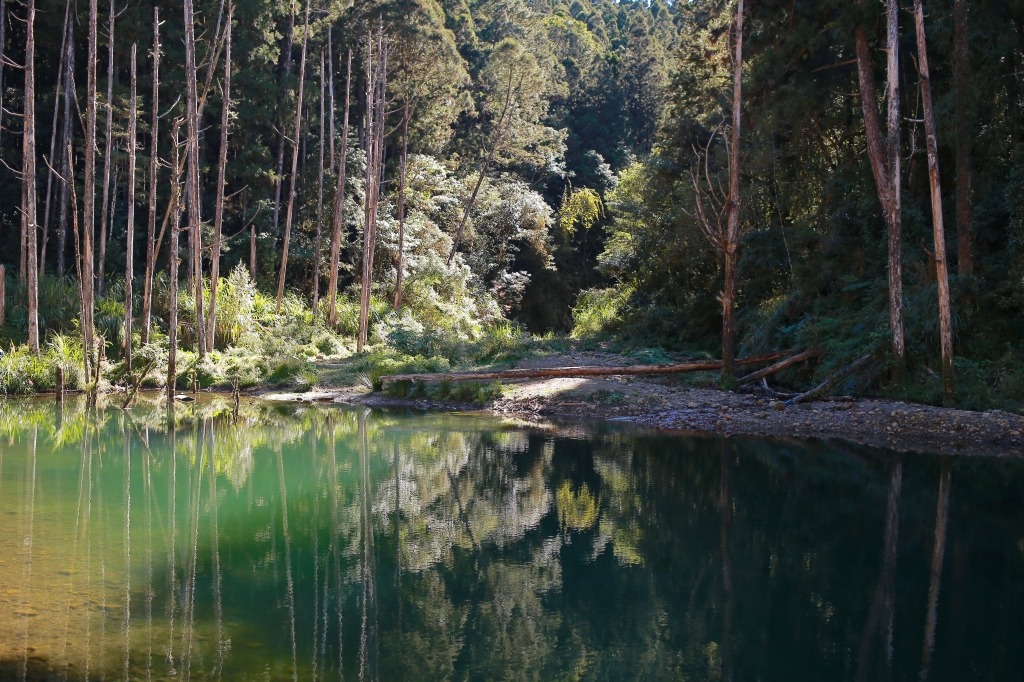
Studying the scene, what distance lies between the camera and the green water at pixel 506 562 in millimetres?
5438

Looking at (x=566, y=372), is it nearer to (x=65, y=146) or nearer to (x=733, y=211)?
(x=733, y=211)

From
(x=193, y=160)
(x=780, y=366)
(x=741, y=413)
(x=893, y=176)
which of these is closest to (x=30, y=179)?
(x=193, y=160)

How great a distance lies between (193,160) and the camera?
18703 millimetres

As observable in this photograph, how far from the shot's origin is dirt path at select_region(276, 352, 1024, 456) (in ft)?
40.0

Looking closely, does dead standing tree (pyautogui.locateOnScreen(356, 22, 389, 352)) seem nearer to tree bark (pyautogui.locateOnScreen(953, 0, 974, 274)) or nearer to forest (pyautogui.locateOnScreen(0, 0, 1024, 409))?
forest (pyautogui.locateOnScreen(0, 0, 1024, 409))

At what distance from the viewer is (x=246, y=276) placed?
2320 centimetres

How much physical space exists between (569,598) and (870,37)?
14.4m

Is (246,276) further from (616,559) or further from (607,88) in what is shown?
(607,88)

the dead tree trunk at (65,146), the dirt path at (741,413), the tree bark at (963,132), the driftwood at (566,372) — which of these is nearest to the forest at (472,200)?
the tree bark at (963,132)

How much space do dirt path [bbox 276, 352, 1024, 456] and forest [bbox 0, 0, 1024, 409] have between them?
3.34 feet

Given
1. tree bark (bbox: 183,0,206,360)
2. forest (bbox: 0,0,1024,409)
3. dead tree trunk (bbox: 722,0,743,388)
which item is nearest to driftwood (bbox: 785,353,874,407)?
forest (bbox: 0,0,1024,409)

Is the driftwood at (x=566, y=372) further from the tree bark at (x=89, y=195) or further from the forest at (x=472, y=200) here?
the tree bark at (x=89, y=195)

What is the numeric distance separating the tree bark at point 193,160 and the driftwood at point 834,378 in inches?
499

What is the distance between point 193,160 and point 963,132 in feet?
51.5
